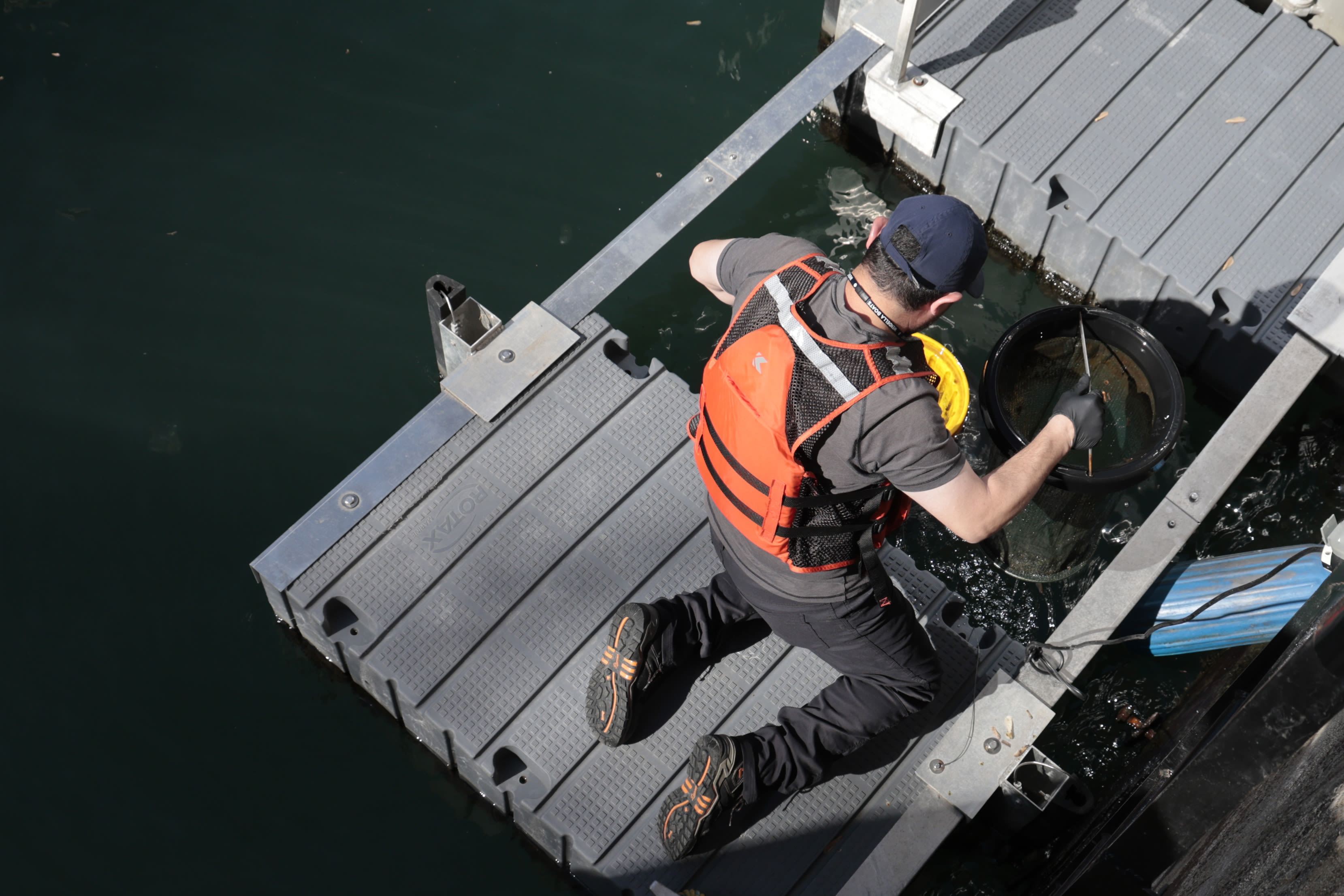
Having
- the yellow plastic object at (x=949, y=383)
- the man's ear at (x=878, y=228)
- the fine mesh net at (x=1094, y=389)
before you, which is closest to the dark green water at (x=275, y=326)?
the fine mesh net at (x=1094, y=389)

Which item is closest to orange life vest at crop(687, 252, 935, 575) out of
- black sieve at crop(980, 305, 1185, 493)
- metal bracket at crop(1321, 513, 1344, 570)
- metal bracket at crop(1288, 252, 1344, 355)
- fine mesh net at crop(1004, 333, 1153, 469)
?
black sieve at crop(980, 305, 1185, 493)

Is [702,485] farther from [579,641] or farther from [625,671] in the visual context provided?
[625,671]

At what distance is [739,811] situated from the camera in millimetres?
4074

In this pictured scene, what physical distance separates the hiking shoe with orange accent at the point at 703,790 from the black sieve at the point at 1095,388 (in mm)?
1389

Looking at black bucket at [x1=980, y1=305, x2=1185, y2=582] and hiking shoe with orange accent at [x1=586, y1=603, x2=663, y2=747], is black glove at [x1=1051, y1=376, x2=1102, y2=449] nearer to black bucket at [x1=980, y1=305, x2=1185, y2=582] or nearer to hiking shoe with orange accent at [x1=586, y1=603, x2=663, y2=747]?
black bucket at [x1=980, y1=305, x2=1185, y2=582]

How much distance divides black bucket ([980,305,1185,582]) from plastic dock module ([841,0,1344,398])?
799mm

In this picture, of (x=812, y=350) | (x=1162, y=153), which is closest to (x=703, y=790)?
(x=812, y=350)

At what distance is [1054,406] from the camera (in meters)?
4.49

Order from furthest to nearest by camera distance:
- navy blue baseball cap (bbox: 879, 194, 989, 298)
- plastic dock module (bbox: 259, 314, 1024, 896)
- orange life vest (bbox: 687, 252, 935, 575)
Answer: plastic dock module (bbox: 259, 314, 1024, 896) < orange life vest (bbox: 687, 252, 935, 575) < navy blue baseball cap (bbox: 879, 194, 989, 298)

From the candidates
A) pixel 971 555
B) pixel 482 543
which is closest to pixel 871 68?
pixel 971 555

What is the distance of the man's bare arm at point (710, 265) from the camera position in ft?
12.6

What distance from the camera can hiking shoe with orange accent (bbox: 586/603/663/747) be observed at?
4043 millimetres

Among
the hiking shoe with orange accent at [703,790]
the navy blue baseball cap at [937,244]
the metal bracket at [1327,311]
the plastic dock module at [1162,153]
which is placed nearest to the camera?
the navy blue baseball cap at [937,244]

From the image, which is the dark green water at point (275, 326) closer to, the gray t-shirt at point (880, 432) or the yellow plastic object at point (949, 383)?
the yellow plastic object at point (949, 383)
